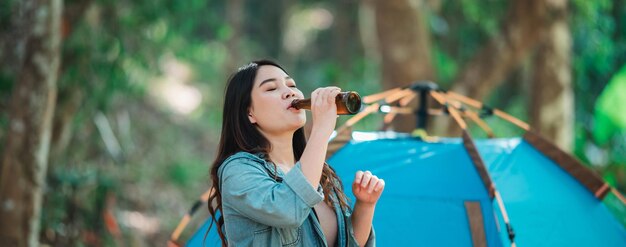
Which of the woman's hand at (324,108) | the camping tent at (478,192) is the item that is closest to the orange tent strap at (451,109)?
the camping tent at (478,192)

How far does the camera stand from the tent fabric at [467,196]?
8.53 feet

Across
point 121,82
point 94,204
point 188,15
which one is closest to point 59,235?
point 94,204

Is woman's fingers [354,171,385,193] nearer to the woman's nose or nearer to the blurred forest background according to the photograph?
the woman's nose

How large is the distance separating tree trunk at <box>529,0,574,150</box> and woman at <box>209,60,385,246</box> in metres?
4.99

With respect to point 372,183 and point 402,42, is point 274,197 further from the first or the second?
point 402,42

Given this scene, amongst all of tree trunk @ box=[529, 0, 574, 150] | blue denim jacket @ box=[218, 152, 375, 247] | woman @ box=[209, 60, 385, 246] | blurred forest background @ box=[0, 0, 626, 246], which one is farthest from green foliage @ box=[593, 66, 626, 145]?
blue denim jacket @ box=[218, 152, 375, 247]

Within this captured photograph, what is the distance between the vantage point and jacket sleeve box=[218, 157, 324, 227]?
1.55m

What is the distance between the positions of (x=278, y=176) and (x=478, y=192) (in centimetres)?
117

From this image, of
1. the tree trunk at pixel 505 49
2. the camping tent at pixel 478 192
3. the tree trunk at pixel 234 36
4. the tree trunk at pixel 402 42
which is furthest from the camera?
the tree trunk at pixel 234 36

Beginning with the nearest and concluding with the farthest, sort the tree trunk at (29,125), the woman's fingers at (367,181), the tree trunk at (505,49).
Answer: the woman's fingers at (367,181), the tree trunk at (29,125), the tree trunk at (505,49)

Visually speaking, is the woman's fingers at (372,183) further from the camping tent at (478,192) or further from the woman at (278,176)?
the camping tent at (478,192)

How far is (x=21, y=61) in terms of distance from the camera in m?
4.01

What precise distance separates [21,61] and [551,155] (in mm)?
2749

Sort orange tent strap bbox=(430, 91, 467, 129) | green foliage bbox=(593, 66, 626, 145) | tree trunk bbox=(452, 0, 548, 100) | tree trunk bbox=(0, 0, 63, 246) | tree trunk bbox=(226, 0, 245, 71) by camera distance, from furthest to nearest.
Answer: tree trunk bbox=(226, 0, 245, 71) < green foliage bbox=(593, 66, 626, 145) < tree trunk bbox=(452, 0, 548, 100) < tree trunk bbox=(0, 0, 63, 246) < orange tent strap bbox=(430, 91, 467, 129)
